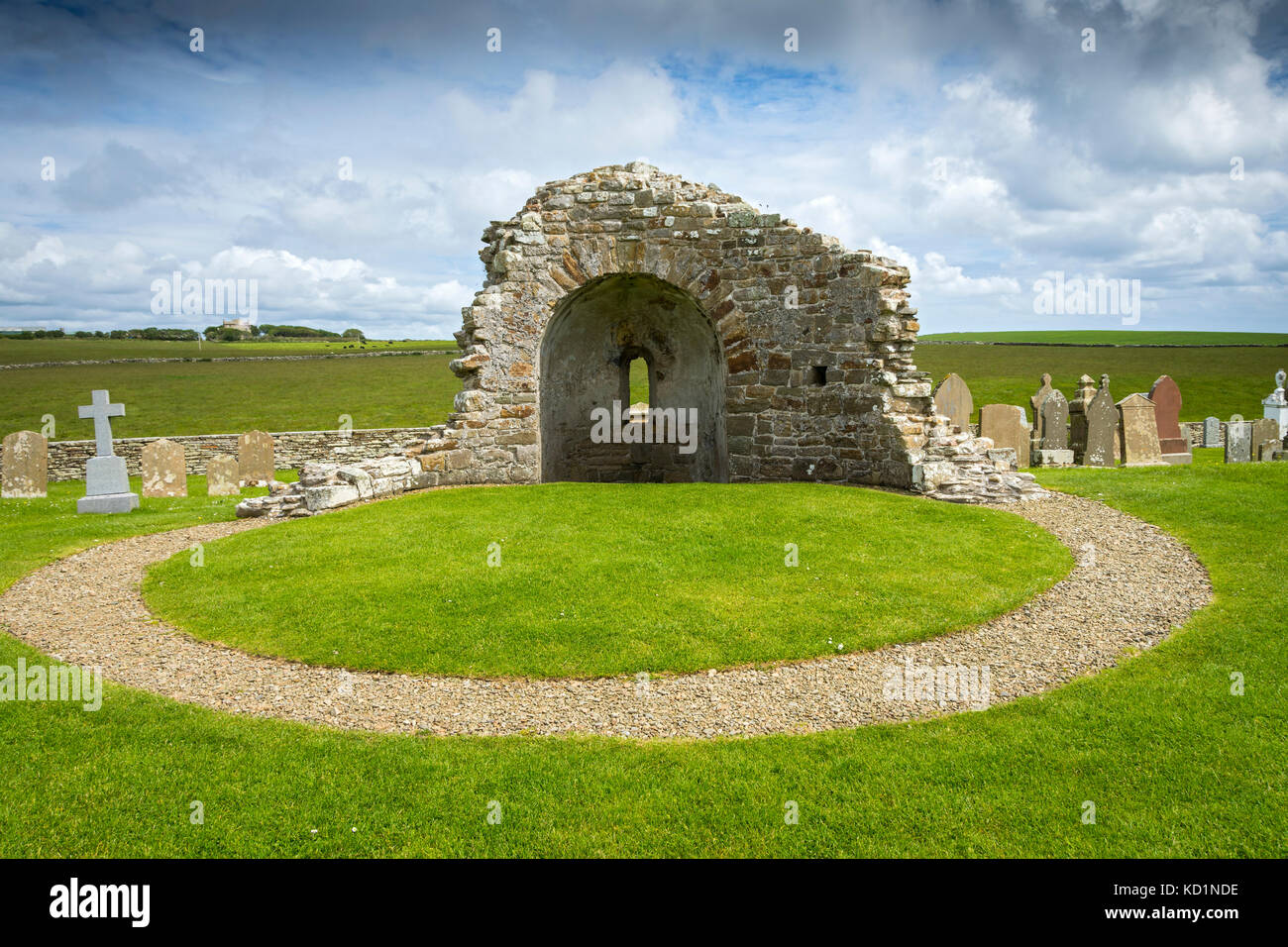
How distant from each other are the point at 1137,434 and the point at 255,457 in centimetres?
2278

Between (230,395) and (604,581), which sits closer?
(604,581)

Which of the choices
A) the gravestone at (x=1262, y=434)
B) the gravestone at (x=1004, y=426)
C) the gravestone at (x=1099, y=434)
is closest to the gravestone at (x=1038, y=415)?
the gravestone at (x=1099, y=434)

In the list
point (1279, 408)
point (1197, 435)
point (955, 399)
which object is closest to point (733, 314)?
point (955, 399)

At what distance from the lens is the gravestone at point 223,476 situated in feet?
63.6

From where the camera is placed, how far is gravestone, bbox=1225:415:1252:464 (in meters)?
19.7

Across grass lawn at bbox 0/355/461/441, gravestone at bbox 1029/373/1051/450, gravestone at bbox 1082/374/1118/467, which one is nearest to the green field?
grass lawn at bbox 0/355/461/441

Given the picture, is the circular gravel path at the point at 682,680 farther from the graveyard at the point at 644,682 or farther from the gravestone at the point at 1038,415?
the gravestone at the point at 1038,415

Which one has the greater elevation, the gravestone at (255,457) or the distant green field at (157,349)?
the distant green field at (157,349)

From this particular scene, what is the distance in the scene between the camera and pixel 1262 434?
20.1m

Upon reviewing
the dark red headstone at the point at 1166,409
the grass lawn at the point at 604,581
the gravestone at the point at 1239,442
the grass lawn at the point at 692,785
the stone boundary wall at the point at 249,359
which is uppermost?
the stone boundary wall at the point at 249,359

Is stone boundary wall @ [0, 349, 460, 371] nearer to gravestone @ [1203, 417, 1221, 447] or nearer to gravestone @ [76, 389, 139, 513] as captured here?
gravestone @ [76, 389, 139, 513]

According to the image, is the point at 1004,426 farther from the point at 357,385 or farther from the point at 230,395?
the point at 357,385

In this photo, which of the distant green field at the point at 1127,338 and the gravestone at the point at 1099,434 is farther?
the distant green field at the point at 1127,338

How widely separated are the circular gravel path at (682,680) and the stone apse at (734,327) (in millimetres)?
5947
